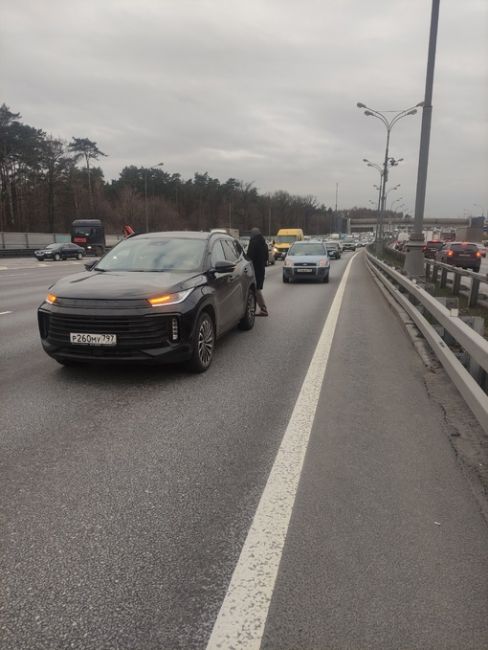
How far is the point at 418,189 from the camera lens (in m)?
13.8

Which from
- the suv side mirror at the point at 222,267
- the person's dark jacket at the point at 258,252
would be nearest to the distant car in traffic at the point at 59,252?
the person's dark jacket at the point at 258,252

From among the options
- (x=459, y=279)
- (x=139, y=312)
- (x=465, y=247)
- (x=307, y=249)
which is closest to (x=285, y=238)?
(x=465, y=247)

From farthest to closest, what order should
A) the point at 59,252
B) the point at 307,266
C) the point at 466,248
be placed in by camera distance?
the point at 59,252, the point at 466,248, the point at 307,266

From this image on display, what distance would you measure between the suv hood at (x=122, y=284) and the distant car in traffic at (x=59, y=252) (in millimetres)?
32984

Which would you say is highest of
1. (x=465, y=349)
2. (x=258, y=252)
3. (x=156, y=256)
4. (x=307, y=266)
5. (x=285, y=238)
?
(x=156, y=256)

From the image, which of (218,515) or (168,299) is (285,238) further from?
(218,515)

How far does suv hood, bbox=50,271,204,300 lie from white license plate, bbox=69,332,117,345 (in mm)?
394

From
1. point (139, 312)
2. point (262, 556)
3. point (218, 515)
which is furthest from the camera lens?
point (139, 312)

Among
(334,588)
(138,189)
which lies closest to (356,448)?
(334,588)

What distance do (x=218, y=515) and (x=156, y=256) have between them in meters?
4.31

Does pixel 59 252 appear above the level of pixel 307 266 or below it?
below

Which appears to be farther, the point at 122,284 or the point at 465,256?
the point at 465,256

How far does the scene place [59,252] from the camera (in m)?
37.2

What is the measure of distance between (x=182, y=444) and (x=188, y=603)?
67.0 inches
